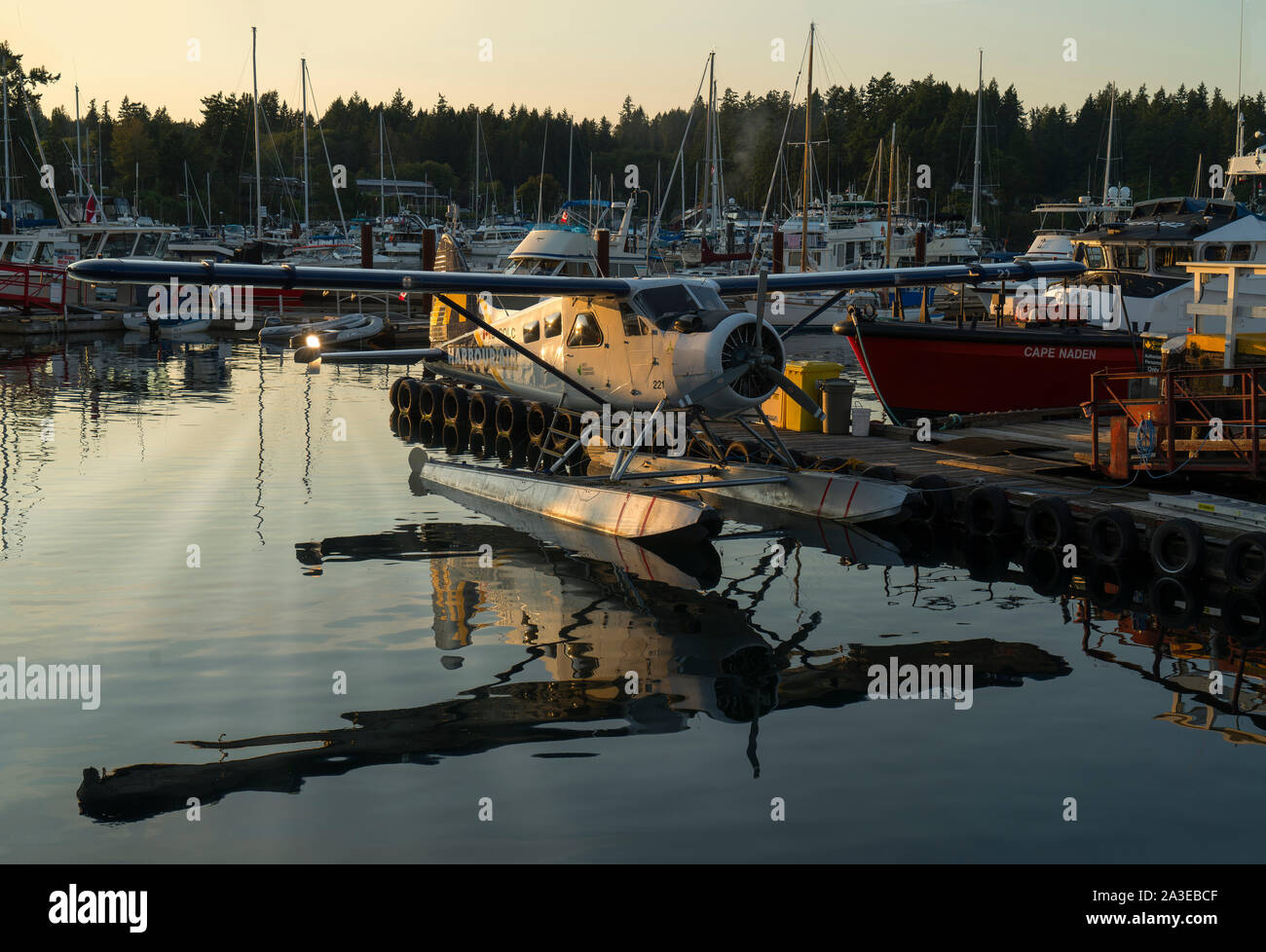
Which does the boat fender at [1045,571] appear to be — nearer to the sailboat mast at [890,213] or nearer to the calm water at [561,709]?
the calm water at [561,709]

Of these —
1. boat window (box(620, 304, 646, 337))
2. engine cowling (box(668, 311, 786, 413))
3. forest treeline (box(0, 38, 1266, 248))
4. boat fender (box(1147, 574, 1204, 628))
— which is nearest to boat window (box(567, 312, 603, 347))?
boat window (box(620, 304, 646, 337))

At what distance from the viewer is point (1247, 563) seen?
10.5 metres

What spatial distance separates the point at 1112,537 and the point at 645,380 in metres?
5.27

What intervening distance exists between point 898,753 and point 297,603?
5.77 meters

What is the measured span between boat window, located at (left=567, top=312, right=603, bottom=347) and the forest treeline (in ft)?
220

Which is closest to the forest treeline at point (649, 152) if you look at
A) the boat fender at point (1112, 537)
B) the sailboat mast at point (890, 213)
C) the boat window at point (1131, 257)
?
the sailboat mast at point (890, 213)

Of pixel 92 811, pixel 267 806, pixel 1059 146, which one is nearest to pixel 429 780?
pixel 267 806

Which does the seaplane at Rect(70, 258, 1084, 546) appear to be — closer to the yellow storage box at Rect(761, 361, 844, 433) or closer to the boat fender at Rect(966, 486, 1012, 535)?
the boat fender at Rect(966, 486, 1012, 535)

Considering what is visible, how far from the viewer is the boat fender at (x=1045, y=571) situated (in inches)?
454

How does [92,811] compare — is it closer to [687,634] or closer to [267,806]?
[267,806]

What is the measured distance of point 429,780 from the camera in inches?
274

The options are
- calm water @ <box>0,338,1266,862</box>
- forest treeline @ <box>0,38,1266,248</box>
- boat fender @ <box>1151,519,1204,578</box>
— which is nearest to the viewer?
calm water @ <box>0,338,1266,862</box>

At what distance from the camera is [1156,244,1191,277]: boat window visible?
77.7ft

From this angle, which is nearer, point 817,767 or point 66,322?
point 817,767
